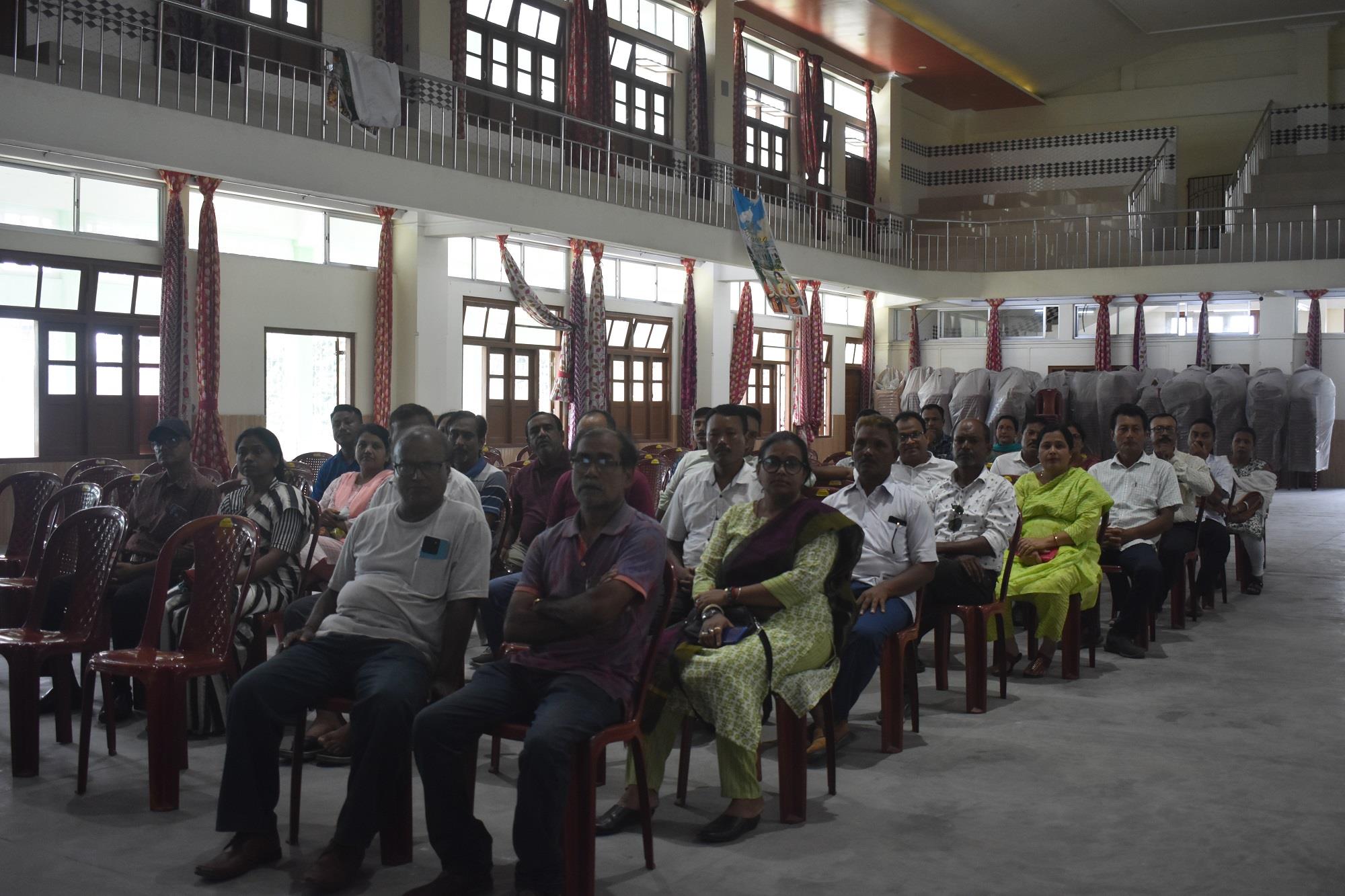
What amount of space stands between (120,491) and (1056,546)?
4064mm

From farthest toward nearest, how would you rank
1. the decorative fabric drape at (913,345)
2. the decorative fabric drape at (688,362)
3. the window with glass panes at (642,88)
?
1. the decorative fabric drape at (913,345)
2. the decorative fabric drape at (688,362)
3. the window with glass panes at (642,88)

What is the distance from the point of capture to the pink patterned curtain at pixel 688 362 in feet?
53.9

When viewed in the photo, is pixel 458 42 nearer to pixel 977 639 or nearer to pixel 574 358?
pixel 574 358

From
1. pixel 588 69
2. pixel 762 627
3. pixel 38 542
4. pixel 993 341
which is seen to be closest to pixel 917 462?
pixel 762 627

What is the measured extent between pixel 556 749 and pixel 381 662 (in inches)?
24.4

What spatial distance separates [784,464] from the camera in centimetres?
353

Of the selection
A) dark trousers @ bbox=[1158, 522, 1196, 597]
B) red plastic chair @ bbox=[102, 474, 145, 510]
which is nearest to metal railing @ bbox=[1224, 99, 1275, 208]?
dark trousers @ bbox=[1158, 522, 1196, 597]

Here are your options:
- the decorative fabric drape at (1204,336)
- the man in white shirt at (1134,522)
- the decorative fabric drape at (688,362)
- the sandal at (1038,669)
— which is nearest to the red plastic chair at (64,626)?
the sandal at (1038,669)

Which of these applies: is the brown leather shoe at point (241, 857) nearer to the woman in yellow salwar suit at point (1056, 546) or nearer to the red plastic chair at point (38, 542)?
the red plastic chair at point (38, 542)

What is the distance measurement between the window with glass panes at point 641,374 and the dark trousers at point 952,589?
10.8 metres

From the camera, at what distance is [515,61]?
Answer: 46.4ft

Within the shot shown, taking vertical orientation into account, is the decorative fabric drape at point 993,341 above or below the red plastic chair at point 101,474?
above

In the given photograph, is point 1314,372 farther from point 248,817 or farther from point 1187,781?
point 248,817

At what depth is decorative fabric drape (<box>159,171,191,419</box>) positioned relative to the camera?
10086mm
